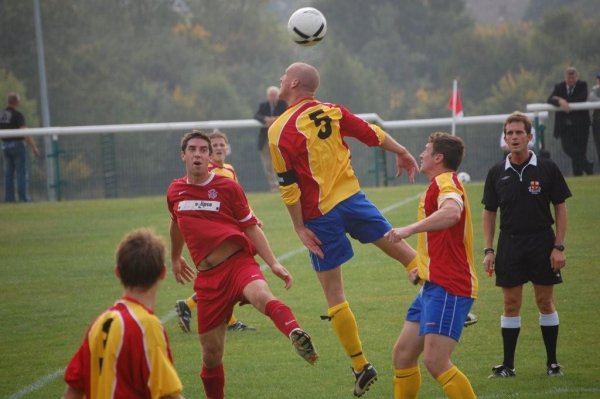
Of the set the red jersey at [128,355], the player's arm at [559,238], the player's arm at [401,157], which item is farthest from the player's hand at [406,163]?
the red jersey at [128,355]

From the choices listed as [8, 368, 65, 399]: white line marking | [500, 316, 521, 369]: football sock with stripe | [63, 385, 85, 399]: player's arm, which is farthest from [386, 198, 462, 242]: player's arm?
[8, 368, 65, 399]: white line marking

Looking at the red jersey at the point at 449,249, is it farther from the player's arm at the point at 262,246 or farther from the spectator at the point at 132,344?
the spectator at the point at 132,344

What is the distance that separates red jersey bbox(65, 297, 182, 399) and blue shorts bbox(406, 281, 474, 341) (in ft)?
7.11

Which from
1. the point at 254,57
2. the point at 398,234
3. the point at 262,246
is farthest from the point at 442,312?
the point at 254,57

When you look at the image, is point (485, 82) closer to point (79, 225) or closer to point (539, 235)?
point (79, 225)

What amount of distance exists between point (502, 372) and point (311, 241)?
190 cm

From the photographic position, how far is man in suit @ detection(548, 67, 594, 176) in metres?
21.5

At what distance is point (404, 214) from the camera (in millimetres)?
18766

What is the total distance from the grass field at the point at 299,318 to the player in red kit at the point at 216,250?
96cm

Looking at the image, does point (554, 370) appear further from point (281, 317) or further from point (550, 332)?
point (281, 317)

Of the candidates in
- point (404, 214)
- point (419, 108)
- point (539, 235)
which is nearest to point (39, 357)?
point (539, 235)

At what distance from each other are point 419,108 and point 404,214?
44.9 meters

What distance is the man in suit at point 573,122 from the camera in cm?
2148

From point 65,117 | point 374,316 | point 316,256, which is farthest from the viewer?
point 65,117
